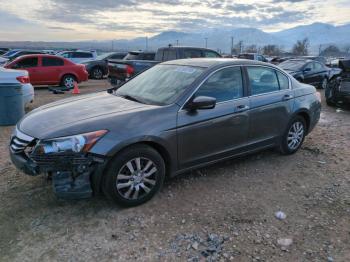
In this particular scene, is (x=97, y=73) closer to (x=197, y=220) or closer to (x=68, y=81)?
(x=68, y=81)

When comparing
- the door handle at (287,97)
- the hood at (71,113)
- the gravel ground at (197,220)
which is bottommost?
the gravel ground at (197,220)

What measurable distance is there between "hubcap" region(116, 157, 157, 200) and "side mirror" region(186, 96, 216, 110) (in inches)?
32.4

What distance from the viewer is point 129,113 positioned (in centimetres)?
360

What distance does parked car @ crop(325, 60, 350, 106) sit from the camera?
30.5 feet

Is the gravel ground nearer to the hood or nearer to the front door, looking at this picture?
the front door

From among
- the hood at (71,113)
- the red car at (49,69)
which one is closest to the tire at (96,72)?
the red car at (49,69)

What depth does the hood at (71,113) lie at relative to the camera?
3408mm

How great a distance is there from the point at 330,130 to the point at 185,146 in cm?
472

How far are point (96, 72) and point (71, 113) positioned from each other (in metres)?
15.7

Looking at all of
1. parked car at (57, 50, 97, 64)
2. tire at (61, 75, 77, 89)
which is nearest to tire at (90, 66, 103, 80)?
parked car at (57, 50, 97, 64)

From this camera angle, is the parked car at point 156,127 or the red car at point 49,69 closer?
the parked car at point 156,127

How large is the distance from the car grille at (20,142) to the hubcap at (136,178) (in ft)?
3.29

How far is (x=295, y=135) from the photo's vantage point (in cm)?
539

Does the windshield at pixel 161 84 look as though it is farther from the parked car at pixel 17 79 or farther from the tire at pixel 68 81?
the tire at pixel 68 81
